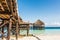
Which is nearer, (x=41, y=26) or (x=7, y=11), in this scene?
(x=7, y=11)

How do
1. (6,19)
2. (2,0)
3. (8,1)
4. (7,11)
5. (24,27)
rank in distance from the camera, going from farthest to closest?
(24,27) → (6,19) → (7,11) → (8,1) → (2,0)

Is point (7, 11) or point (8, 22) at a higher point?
point (7, 11)

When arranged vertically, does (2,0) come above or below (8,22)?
above

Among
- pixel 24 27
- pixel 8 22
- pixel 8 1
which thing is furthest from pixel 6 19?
pixel 24 27

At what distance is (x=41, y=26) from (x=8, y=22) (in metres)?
40.4

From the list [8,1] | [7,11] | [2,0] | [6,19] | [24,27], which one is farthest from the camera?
[24,27]

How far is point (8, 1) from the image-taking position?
5570 mm

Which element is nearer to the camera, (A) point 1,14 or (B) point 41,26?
(A) point 1,14

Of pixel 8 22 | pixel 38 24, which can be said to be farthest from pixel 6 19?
pixel 38 24

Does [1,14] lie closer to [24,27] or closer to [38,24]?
[24,27]

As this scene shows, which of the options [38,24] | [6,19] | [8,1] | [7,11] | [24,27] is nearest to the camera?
[8,1]

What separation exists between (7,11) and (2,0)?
2375 millimetres

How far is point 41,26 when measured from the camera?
1889 inches

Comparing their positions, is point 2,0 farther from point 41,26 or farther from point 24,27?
point 41,26
